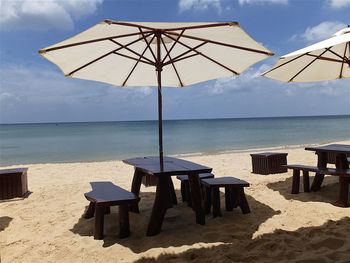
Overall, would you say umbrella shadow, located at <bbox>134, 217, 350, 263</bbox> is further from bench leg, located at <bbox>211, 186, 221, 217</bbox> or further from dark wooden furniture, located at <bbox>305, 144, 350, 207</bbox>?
dark wooden furniture, located at <bbox>305, 144, 350, 207</bbox>

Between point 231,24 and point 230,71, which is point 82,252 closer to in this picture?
point 231,24

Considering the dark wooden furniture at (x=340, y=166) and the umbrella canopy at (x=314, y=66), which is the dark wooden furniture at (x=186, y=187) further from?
the umbrella canopy at (x=314, y=66)

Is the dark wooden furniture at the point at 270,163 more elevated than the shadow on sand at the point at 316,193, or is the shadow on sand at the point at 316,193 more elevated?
the dark wooden furniture at the point at 270,163

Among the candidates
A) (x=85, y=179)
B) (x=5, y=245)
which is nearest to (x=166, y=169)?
(x=5, y=245)

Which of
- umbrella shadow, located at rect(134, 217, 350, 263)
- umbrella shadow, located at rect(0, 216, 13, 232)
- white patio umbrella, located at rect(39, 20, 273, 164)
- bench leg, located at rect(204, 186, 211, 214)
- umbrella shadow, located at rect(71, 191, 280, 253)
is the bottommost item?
umbrella shadow, located at rect(0, 216, 13, 232)

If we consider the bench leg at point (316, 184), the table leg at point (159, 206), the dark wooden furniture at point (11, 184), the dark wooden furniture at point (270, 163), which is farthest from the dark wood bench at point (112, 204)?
the dark wooden furniture at point (270, 163)

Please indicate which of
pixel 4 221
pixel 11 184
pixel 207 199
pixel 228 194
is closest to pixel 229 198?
pixel 228 194

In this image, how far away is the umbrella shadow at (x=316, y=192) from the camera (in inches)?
171

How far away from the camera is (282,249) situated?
2.64 m

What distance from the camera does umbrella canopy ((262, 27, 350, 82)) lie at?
5.28 meters

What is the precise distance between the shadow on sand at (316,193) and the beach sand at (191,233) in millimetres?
15

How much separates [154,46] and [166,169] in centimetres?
238

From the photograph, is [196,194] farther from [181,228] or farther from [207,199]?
[207,199]

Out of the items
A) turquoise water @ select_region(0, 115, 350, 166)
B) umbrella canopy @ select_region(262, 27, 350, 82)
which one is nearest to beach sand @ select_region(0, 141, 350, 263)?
umbrella canopy @ select_region(262, 27, 350, 82)
